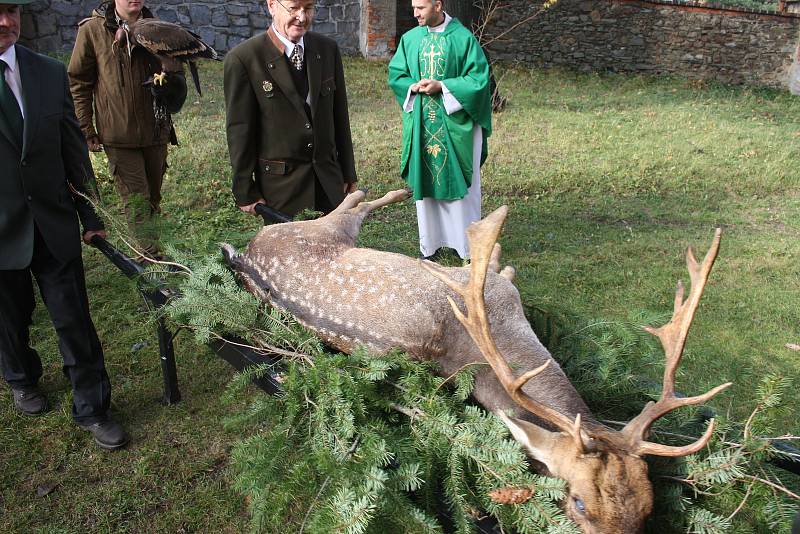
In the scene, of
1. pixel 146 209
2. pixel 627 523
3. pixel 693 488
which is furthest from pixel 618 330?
pixel 146 209

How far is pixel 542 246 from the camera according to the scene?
6.13 m

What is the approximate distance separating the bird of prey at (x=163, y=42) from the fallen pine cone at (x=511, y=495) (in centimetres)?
335

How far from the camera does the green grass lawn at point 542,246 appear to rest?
10.8 feet

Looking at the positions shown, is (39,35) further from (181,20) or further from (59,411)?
(59,411)

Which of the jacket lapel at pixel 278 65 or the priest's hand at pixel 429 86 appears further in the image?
the priest's hand at pixel 429 86

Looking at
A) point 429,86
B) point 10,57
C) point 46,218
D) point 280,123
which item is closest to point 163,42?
point 280,123

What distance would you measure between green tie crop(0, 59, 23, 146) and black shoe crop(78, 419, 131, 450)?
1.46m

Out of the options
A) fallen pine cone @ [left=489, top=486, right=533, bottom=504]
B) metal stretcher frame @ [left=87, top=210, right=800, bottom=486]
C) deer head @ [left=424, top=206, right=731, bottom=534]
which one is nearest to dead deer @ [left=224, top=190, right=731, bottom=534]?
deer head @ [left=424, top=206, right=731, bottom=534]

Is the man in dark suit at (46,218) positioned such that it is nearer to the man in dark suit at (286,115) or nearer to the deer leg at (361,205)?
the man in dark suit at (286,115)

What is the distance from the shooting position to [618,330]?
8.82 feet

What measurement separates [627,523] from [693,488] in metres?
0.27

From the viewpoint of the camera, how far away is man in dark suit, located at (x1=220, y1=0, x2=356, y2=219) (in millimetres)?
3848

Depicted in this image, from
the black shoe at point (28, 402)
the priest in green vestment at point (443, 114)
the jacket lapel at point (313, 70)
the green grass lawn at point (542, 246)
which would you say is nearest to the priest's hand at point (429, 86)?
the priest in green vestment at point (443, 114)

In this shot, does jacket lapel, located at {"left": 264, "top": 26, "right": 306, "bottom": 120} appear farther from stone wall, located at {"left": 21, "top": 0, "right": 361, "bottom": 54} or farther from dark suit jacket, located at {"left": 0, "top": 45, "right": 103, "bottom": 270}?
stone wall, located at {"left": 21, "top": 0, "right": 361, "bottom": 54}
